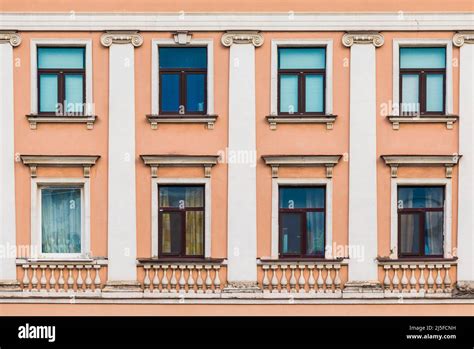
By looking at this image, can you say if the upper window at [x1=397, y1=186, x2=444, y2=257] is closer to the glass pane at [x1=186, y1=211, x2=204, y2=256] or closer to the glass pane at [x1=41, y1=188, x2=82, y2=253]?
the glass pane at [x1=186, y1=211, x2=204, y2=256]

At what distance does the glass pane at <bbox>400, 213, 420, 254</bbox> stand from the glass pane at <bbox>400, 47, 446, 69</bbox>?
310 centimetres

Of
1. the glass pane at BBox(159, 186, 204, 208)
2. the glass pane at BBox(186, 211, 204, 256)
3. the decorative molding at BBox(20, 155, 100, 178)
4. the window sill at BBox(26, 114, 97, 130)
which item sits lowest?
the glass pane at BBox(186, 211, 204, 256)

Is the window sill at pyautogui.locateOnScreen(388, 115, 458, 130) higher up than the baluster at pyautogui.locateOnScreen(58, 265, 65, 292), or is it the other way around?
the window sill at pyautogui.locateOnScreen(388, 115, 458, 130)

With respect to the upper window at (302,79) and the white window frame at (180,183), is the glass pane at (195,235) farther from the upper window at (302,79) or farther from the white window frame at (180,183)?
the upper window at (302,79)

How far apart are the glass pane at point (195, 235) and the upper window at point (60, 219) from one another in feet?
7.39

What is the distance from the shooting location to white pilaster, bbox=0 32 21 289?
17.9m

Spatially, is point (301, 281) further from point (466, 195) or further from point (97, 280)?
point (97, 280)

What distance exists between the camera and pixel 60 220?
59.6 ft

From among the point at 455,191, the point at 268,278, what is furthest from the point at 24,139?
the point at 455,191

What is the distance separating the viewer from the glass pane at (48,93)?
18.1 meters

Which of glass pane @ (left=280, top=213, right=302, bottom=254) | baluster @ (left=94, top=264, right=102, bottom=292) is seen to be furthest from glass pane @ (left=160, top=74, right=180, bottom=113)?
baluster @ (left=94, top=264, right=102, bottom=292)
